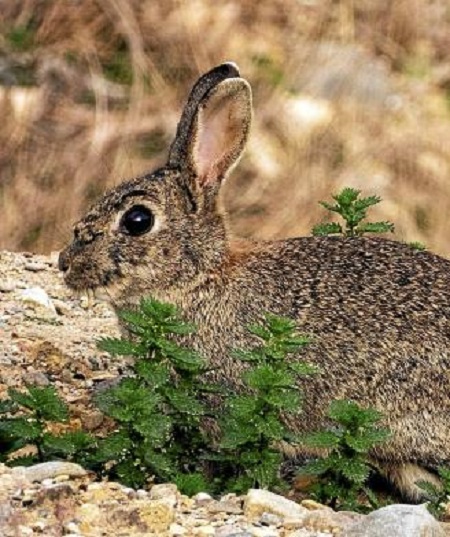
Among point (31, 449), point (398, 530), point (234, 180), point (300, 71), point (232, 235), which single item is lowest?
point (398, 530)

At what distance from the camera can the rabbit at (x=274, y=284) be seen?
19.4ft

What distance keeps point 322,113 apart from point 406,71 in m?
0.83

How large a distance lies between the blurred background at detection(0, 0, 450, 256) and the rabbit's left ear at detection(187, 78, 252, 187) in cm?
250

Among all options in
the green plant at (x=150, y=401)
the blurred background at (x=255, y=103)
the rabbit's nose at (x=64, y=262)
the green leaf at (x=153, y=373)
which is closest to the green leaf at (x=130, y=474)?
the green plant at (x=150, y=401)

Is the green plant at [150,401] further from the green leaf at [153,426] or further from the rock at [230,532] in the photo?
the rock at [230,532]

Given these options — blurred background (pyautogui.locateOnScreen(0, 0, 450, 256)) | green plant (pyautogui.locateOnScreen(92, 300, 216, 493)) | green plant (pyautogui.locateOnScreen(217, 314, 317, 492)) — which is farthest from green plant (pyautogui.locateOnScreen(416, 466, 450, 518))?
blurred background (pyautogui.locateOnScreen(0, 0, 450, 256))

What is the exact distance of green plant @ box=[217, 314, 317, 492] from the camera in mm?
5105

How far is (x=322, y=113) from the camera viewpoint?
10008 mm

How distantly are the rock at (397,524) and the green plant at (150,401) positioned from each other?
0.58m

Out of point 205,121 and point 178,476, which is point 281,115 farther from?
point 178,476

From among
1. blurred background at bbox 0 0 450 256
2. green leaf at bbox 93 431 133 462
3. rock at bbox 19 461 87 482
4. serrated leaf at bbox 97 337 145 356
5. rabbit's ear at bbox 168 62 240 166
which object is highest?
blurred background at bbox 0 0 450 256

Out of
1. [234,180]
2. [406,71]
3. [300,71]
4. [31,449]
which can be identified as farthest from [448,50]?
[31,449]

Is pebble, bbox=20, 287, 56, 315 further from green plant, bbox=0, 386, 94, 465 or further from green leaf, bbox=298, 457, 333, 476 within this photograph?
green leaf, bbox=298, 457, 333, 476

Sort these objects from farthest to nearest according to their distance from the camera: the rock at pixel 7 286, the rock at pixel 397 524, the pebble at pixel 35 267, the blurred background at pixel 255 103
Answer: the blurred background at pixel 255 103 → the pebble at pixel 35 267 → the rock at pixel 7 286 → the rock at pixel 397 524
